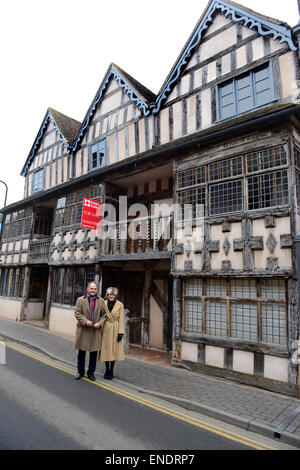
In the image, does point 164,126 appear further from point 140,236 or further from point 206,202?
point 140,236

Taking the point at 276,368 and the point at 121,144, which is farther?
the point at 121,144

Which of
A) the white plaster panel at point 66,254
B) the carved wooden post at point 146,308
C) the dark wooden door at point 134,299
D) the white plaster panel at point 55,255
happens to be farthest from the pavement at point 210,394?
the white plaster panel at point 55,255

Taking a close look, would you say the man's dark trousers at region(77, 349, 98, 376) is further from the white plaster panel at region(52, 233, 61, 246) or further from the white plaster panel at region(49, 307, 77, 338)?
the white plaster panel at region(52, 233, 61, 246)

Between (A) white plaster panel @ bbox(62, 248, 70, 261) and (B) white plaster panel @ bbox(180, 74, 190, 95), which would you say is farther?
(A) white plaster panel @ bbox(62, 248, 70, 261)

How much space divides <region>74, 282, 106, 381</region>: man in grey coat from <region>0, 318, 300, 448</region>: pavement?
60 centimetres

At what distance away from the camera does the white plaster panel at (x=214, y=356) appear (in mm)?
6995

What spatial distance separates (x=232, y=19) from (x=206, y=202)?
5.46 meters

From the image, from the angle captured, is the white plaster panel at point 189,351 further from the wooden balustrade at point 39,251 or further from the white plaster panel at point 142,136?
the wooden balustrade at point 39,251

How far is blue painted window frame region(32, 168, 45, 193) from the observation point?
15617mm

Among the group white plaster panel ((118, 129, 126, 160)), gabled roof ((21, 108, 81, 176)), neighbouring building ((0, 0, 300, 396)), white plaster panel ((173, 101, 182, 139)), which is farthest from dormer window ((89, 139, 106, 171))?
white plaster panel ((173, 101, 182, 139))

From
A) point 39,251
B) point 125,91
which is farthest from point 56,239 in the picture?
point 125,91

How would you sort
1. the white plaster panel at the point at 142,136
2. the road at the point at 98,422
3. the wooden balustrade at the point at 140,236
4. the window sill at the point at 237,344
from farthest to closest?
the white plaster panel at the point at 142,136 → the wooden balustrade at the point at 140,236 → the window sill at the point at 237,344 → the road at the point at 98,422

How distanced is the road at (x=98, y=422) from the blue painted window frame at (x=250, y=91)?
7.38 m

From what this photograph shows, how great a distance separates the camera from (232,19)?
837 cm
